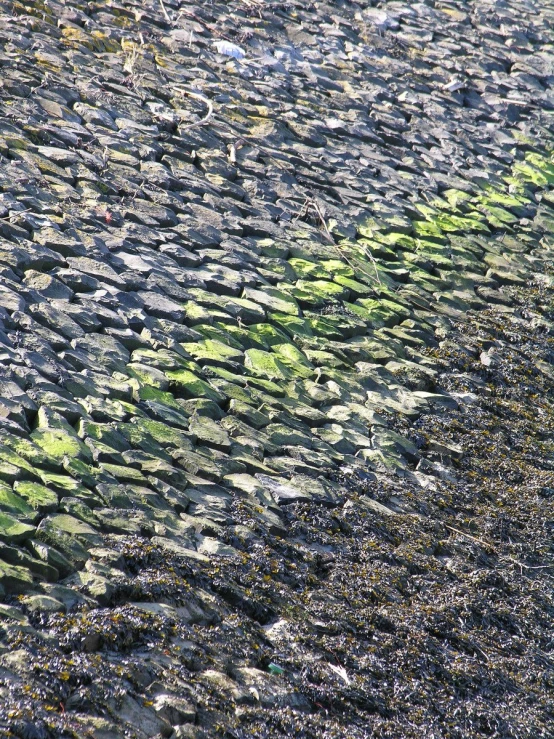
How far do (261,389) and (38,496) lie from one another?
1.77 meters

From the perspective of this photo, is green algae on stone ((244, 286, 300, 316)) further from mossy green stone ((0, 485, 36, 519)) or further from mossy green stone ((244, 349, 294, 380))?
mossy green stone ((0, 485, 36, 519))

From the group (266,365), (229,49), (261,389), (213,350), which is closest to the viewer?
(261,389)

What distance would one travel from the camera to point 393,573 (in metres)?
4.04

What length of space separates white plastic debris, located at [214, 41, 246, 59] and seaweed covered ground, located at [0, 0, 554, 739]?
3.7 inches

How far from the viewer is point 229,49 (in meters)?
8.12

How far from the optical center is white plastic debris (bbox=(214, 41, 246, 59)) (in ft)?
26.5

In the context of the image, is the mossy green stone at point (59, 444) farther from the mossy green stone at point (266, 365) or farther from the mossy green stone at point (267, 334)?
the mossy green stone at point (267, 334)

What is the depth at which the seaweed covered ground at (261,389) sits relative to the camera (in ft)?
10.4

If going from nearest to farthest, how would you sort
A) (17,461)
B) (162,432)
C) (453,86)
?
(17,461) < (162,432) < (453,86)

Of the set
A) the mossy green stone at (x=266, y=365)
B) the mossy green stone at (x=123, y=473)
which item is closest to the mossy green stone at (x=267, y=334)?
the mossy green stone at (x=266, y=365)

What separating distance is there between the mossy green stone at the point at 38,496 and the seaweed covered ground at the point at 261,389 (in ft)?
0.04

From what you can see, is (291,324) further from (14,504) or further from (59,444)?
(14,504)

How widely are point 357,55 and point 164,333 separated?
5.51m

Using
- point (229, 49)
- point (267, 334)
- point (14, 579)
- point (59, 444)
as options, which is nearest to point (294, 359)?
point (267, 334)
